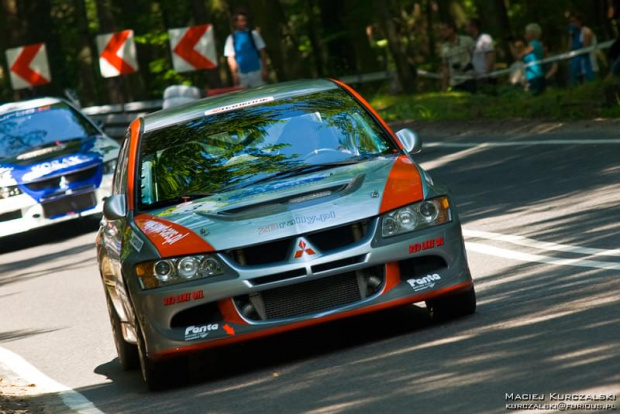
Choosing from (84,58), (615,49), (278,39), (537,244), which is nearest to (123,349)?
(537,244)

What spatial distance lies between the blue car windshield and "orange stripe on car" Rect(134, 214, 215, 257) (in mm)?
10455

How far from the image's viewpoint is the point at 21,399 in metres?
9.05

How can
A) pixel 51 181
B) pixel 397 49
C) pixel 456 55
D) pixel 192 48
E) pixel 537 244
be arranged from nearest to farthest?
pixel 537 244
pixel 51 181
pixel 192 48
pixel 456 55
pixel 397 49

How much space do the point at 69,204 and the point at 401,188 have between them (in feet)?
33.8

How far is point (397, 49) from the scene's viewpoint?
3225 cm

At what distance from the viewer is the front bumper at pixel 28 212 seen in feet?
59.2

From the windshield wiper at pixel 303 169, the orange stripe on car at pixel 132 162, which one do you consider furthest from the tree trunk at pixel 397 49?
the windshield wiper at pixel 303 169

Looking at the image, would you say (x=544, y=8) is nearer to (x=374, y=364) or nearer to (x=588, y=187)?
(x=588, y=187)

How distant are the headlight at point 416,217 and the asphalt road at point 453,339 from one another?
63 centimetres

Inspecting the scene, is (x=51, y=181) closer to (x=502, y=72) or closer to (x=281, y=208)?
(x=281, y=208)

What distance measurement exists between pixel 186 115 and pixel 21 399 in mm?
2193

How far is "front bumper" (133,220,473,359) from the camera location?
8109 millimetres

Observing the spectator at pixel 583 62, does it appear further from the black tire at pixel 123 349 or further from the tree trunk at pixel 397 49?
the black tire at pixel 123 349

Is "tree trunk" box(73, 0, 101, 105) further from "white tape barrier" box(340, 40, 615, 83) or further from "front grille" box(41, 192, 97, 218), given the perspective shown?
"front grille" box(41, 192, 97, 218)
